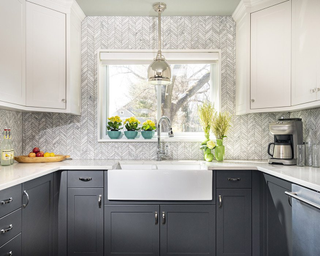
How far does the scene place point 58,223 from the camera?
7.37 ft

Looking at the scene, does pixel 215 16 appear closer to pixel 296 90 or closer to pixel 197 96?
pixel 197 96

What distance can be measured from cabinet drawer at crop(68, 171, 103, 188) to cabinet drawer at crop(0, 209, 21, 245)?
617mm

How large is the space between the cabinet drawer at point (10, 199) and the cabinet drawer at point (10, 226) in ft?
0.11

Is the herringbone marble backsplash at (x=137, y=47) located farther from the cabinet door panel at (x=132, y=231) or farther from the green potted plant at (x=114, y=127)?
the cabinet door panel at (x=132, y=231)

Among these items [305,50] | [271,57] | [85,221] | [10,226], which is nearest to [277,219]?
[305,50]

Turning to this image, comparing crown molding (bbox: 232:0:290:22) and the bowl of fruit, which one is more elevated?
crown molding (bbox: 232:0:290:22)

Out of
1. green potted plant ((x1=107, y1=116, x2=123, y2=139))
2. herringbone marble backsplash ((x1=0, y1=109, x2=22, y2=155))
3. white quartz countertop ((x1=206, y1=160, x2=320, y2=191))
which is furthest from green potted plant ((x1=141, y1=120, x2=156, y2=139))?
herringbone marble backsplash ((x1=0, y1=109, x2=22, y2=155))

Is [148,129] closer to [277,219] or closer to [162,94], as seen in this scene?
[162,94]

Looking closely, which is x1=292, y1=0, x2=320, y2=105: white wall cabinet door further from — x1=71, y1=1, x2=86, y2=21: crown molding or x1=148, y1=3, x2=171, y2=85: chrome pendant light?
x1=71, y1=1, x2=86, y2=21: crown molding

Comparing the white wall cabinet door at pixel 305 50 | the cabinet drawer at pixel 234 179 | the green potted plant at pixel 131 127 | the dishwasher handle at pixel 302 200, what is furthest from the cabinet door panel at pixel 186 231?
the white wall cabinet door at pixel 305 50

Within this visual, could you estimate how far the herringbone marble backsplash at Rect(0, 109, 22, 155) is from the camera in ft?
8.00

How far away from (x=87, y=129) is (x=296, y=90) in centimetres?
207

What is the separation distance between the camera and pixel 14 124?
2646 millimetres

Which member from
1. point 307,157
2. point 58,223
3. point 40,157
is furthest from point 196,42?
point 58,223
